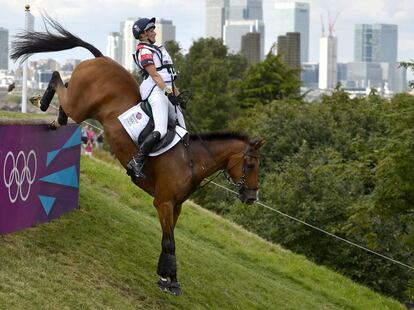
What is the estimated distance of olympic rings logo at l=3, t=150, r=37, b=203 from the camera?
1037 centimetres

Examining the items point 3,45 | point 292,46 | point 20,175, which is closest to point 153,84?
point 20,175

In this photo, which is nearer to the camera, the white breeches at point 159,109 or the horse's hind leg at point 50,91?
the white breeches at point 159,109

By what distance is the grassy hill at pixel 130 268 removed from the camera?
9383 mm

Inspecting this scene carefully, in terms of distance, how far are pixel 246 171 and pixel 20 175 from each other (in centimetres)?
276

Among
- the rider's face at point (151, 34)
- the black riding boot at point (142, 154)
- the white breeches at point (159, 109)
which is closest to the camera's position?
the black riding boot at point (142, 154)

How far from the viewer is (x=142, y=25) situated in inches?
427

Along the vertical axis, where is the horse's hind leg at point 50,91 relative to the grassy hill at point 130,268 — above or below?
above

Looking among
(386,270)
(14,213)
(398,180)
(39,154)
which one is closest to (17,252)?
(14,213)

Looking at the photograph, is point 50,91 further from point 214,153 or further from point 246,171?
point 246,171

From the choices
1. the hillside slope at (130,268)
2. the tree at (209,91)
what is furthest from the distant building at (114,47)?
the hillside slope at (130,268)

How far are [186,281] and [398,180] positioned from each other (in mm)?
10780

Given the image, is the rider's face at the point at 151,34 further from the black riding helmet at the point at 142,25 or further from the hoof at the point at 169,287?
the hoof at the point at 169,287

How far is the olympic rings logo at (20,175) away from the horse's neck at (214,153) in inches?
81.3

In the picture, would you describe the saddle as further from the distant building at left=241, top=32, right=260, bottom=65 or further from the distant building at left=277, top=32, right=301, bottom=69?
the distant building at left=241, top=32, right=260, bottom=65
